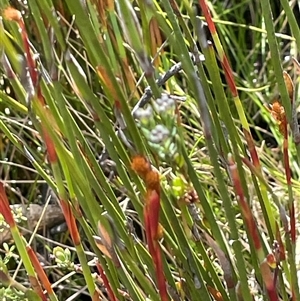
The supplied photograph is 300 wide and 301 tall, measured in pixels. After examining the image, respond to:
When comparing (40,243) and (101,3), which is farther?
(40,243)

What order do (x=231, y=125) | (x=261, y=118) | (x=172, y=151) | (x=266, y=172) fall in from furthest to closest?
1. (x=261, y=118)
2. (x=266, y=172)
3. (x=231, y=125)
4. (x=172, y=151)

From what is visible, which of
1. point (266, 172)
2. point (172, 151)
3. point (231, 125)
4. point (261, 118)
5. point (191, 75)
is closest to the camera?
point (172, 151)

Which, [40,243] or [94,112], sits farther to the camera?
[40,243]

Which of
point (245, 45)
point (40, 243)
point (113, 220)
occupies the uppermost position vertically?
point (113, 220)

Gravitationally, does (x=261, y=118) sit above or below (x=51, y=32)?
below

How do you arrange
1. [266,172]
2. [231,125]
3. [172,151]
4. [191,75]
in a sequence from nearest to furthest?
[172,151] → [191,75] → [231,125] → [266,172]

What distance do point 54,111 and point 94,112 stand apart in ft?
0.11

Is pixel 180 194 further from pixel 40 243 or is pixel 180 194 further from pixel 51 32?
pixel 40 243

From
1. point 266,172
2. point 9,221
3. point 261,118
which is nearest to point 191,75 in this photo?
point 9,221

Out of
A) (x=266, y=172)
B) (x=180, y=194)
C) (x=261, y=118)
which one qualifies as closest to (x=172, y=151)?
(x=180, y=194)

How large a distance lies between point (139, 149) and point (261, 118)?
945 millimetres

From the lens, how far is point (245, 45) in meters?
1.39

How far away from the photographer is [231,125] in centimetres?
54

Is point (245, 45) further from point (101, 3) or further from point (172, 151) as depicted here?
point (172, 151)
